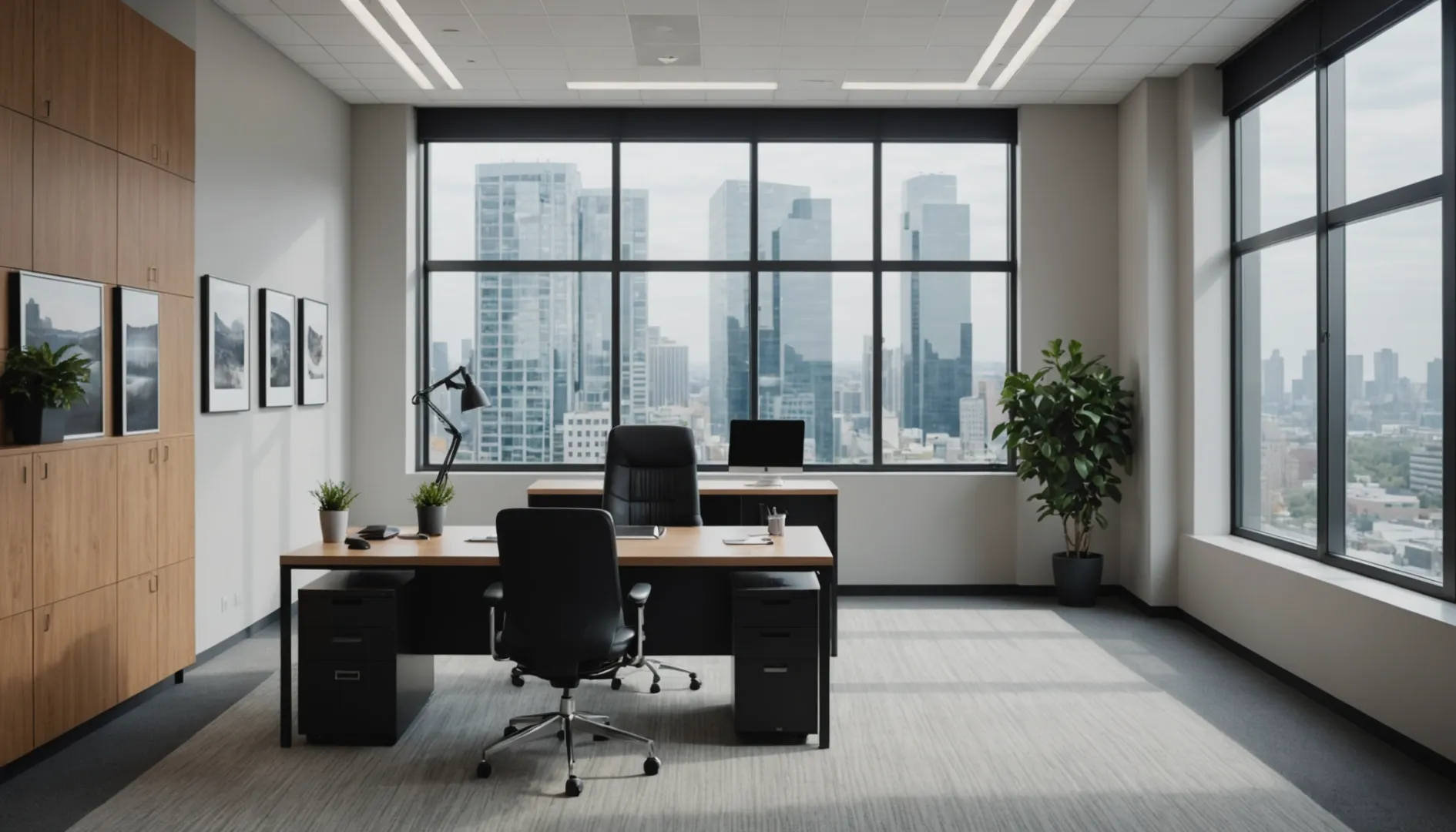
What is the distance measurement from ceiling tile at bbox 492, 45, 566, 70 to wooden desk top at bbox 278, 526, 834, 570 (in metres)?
3.00

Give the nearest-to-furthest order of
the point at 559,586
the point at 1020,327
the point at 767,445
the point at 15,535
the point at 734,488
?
the point at 559,586 < the point at 15,535 < the point at 734,488 < the point at 767,445 < the point at 1020,327

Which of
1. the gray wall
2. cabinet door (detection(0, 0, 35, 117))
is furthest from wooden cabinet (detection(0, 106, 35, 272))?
the gray wall

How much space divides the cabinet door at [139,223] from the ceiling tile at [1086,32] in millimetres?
4487

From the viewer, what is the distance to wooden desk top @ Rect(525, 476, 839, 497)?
18.7 feet

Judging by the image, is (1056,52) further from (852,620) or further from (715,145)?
(852,620)

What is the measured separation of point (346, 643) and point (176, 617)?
4.14 feet

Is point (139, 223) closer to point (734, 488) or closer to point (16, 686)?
point (16, 686)

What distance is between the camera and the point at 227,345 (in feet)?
16.9

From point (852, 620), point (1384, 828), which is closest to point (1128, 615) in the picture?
point (852, 620)

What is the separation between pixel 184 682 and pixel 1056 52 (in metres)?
5.69

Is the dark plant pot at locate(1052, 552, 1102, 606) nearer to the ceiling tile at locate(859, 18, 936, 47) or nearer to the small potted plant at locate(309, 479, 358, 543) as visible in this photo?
the ceiling tile at locate(859, 18, 936, 47)

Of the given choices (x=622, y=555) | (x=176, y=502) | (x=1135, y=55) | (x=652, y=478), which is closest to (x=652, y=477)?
(x=652, y=478)

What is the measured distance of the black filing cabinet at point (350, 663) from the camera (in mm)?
3801

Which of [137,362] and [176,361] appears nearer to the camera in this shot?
[137,362]
